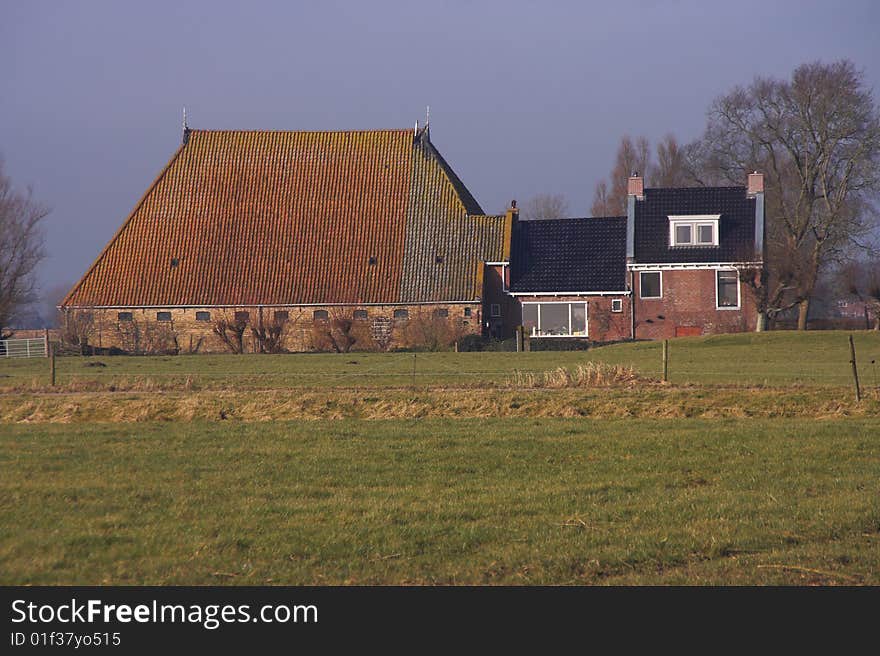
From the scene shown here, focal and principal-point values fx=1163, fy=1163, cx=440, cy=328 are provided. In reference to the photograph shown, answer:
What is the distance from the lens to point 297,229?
180ft

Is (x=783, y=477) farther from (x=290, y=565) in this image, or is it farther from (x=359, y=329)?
(x=359, y=329)

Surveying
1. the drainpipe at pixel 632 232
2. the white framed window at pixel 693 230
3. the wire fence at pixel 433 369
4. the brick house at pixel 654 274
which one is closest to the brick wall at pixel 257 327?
the brick house at pixel 654 274

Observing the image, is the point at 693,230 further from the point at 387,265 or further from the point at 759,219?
the point at 387,265

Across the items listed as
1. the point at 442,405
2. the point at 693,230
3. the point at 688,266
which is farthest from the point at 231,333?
the point at 442,405

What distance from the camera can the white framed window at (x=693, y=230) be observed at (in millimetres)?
53250

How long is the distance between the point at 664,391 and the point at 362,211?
3356 cm

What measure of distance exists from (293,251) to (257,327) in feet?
14.8

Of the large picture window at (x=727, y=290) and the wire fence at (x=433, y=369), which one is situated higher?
the large picture window at (x=727, y=290)

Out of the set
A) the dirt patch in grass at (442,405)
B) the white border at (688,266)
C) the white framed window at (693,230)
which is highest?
the white framed window at (693,230)

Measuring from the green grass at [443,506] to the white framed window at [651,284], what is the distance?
35220mm

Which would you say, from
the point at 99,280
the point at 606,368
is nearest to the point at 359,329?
the point at 99,280

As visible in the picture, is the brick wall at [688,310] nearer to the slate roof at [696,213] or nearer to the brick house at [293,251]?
the slate roof at [696,213]

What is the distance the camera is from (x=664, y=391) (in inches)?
931

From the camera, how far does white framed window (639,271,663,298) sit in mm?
52625
